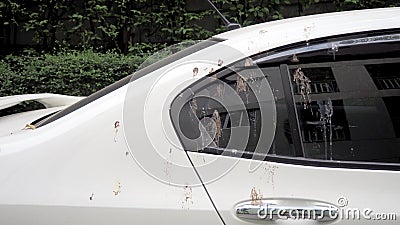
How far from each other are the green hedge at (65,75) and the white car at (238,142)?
3.35 meters

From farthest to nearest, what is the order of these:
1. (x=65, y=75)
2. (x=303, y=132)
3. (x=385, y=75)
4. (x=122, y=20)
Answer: (x=122, y=20)
(x=65, y=75)
(x=385, y=75)
(x=303, y=132)

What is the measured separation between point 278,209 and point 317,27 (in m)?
0.77

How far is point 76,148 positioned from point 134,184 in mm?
277

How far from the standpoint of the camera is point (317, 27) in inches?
69.1

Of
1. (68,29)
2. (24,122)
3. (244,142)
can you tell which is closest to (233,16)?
(68,29)

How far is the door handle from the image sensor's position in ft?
5.01

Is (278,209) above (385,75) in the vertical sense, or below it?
below

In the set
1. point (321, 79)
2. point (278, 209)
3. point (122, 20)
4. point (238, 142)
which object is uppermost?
point (122, 20)

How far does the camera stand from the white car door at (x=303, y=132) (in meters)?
1.53

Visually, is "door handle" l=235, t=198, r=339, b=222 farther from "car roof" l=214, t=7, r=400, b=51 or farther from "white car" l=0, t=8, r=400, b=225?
"car roof" l=214, t=7, r=400, b=51

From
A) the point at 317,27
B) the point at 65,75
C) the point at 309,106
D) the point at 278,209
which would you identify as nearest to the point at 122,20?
the point at 65,75

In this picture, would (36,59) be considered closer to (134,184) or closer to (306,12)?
(306,12)

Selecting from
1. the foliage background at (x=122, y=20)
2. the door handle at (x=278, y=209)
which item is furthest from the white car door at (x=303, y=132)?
the foliage background at (x=122, y=20)

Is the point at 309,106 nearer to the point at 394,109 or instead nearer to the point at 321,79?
the point at 321,79
